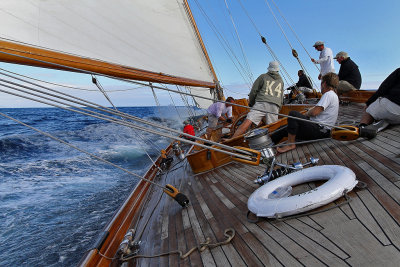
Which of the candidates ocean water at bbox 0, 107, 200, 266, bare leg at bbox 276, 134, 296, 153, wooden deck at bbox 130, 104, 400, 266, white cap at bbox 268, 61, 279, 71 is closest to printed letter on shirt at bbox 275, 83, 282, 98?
white cap at bbox 268, 61, 279, 71

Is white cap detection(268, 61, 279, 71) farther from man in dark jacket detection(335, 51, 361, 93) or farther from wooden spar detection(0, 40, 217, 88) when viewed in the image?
man in dark jacket detection(335, 51, 361, 93)

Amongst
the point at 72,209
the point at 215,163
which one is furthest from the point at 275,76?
the point at 72,209

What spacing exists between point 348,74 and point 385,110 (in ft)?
17.7

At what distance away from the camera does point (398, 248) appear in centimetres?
133

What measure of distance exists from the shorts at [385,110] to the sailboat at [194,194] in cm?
19

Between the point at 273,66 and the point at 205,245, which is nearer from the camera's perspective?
the point at 205,245

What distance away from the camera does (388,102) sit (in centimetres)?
354

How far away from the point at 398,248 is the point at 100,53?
358cm

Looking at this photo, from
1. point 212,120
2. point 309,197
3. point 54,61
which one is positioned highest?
point 54,61

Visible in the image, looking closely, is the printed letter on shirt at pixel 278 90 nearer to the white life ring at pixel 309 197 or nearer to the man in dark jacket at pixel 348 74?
the white life ring at pixel 309 197

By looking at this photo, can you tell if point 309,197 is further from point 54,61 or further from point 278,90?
point 278,90

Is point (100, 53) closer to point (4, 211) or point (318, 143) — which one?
point (318, 143)

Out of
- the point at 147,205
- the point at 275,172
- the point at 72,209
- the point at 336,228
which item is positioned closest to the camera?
the point at 336,228

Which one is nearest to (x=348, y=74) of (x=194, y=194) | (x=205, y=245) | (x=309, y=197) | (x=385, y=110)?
(x=385, y=110)
